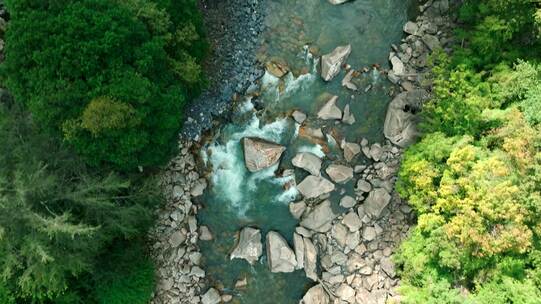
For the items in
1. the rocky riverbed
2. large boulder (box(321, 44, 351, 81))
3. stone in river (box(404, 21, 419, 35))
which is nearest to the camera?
the rocky riverbed

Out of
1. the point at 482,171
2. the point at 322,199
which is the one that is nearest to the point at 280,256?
the point at 322,199

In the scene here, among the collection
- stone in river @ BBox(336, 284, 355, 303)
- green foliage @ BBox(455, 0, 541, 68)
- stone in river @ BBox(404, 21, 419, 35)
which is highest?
green foliage @ BBox(455, 0, 541, 68)

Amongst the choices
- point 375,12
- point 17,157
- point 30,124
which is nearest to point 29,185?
point 17,157

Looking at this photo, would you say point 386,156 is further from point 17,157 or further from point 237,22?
point 17,157

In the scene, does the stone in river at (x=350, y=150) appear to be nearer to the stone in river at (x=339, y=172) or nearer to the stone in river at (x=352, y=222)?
the stone in river at (x=339, y=172)

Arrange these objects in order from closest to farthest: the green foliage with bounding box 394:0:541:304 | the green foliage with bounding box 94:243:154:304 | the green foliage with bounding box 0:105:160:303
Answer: the green foliage with bounding box 0:105:160:303 → the green foliage with bounding box 394:0:541:304 → the green foliage with bounding box 94:243:154:304

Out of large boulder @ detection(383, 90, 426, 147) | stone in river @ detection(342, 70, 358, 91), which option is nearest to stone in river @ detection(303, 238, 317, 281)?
large boulder @ detection(383, 90, 426, 147)

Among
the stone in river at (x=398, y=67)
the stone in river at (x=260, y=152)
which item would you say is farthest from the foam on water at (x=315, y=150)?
the stone in river at (x=398, y=67)

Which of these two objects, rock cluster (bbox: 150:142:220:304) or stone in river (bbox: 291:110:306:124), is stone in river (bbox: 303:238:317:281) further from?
stone in river (bbox: 291:110:306:124)

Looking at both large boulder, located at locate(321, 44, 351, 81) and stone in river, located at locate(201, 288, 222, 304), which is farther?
large boulder, located at locate(321, 44, 351, 81)
